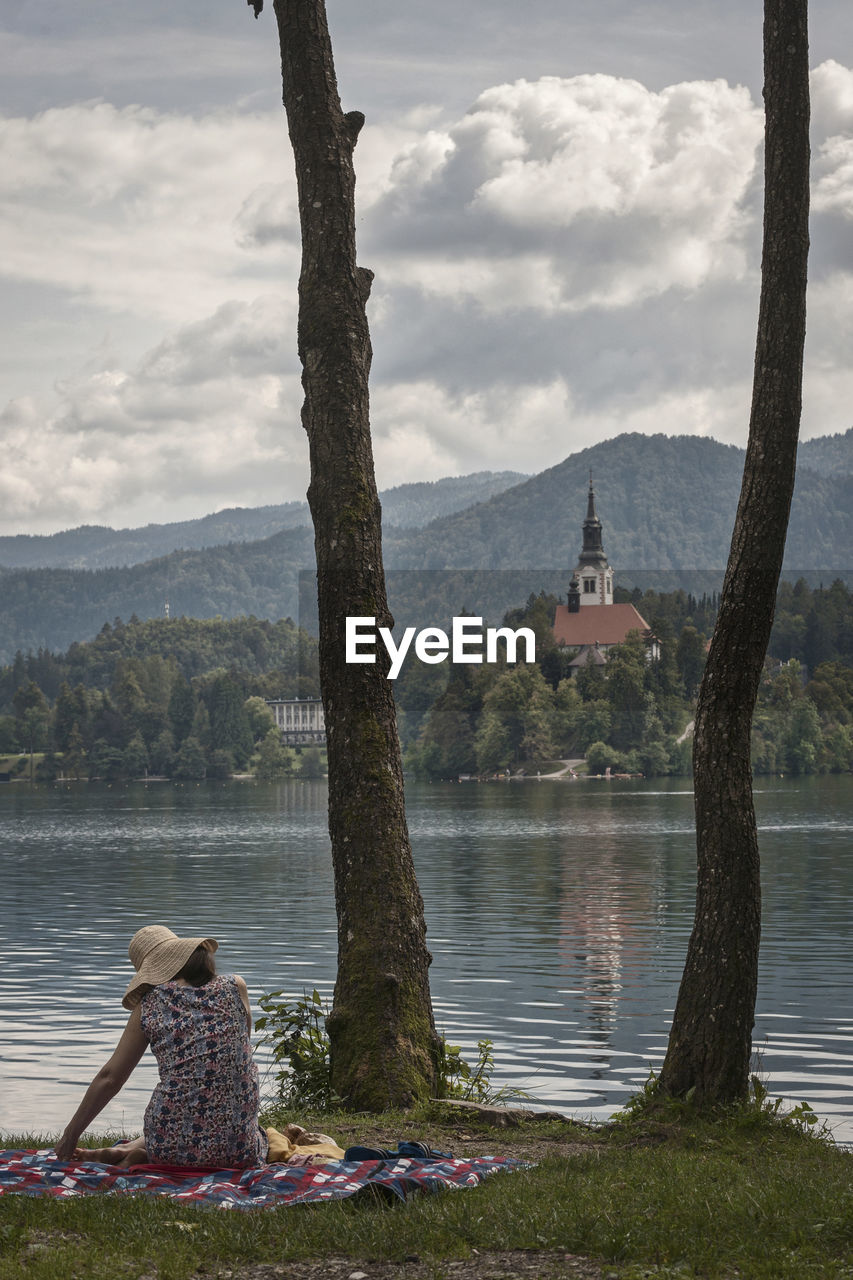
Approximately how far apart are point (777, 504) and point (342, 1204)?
5147 mm

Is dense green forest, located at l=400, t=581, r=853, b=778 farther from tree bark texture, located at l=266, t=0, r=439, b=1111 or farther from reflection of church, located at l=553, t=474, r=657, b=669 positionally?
tree bark texture, located at l=266, t=0, r=439, b=1111

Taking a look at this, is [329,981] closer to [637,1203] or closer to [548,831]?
[637,1203]

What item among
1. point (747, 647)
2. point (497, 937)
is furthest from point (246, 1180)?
point (497, 937)

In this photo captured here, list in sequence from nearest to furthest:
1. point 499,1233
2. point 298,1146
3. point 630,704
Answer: point 499,1233
point 298,1146
point 630,704

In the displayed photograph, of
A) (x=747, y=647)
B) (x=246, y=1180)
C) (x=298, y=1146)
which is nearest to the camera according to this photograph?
(x=246, y=1180)

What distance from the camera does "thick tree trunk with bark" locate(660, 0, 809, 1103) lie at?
9406 millimetres

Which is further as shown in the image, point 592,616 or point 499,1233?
point 592,616

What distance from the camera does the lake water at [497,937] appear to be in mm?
17875

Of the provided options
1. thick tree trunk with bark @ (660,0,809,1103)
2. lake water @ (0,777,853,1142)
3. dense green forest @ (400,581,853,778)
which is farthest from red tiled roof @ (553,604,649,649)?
thick tree trunk with bark @ (660,0,809,1103)

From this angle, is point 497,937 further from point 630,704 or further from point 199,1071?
point 630,704

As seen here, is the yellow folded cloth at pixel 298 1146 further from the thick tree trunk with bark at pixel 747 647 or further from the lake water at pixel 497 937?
the lake water at pixel 497 937

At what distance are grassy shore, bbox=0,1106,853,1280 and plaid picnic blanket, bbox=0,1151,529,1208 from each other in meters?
0.13

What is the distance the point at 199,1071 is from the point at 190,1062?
0.06m

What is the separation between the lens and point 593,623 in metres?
190
